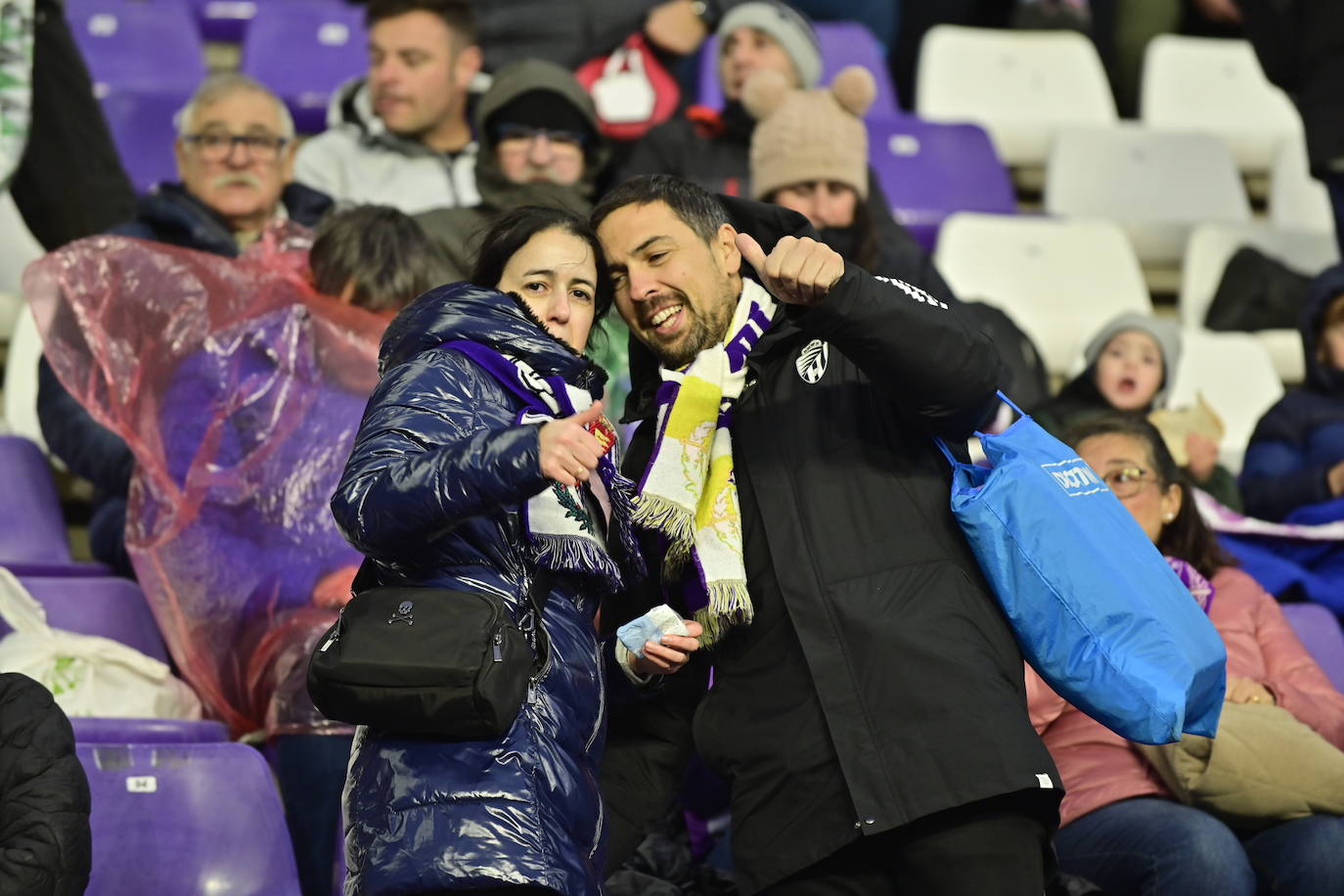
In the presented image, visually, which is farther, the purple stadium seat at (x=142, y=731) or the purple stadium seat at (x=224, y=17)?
the purple stadium seat at (x=224, y=17)

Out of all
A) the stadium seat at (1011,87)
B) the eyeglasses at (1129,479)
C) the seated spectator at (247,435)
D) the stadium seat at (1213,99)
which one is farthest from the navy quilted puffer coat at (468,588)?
the stadium seat at (1213,99)

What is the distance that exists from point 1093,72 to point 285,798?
208 inches

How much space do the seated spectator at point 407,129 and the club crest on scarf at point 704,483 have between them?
2.65 meters

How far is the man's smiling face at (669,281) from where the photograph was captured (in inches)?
101

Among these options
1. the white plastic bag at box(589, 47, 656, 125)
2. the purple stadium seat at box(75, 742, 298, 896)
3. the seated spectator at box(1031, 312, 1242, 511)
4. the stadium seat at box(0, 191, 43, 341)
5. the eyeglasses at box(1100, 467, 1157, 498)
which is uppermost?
the white plastic bag at box(589, 47, 656, 125)

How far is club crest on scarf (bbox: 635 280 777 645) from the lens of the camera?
2422 millimetres

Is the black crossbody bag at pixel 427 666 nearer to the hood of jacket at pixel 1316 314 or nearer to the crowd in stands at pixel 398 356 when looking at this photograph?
the crowd in stands at pixel 398 356

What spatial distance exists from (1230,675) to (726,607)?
1.50m

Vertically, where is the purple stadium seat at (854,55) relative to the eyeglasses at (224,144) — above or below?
below

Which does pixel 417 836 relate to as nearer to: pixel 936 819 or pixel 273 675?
pixel 936 819

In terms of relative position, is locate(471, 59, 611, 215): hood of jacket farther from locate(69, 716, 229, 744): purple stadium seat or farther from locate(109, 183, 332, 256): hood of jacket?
locate(69, 716, 229, 744): purple stadium seat

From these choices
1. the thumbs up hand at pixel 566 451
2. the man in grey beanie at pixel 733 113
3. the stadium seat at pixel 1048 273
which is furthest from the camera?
the stadium seat at pixel 1048 273

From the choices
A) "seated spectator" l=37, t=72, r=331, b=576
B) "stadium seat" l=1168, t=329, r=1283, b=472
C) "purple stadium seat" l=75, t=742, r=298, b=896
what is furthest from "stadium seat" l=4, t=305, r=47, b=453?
"stadium seat" l=1168, t=329, r=1283, b=472

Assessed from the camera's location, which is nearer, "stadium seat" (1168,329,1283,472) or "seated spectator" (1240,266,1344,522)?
"seated spectator" (1240,266,1344,522)
